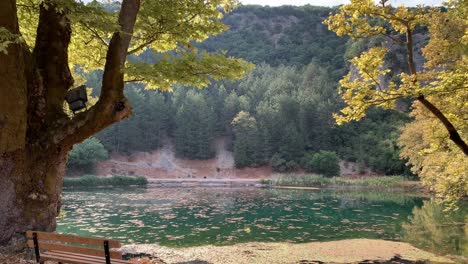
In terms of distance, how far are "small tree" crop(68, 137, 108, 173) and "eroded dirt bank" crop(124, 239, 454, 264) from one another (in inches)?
1571

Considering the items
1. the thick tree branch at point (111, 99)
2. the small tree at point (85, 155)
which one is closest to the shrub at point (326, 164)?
the small tree at point (85, 155)

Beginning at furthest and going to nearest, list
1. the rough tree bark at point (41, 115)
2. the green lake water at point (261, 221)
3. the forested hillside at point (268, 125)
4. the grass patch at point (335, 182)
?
the forested hillside at point (268, 125), the grass patch at point (335, 182), the green lake water at point (261, 221), the rough tree bark at point (41, 115)

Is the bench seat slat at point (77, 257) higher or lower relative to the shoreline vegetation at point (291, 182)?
higher

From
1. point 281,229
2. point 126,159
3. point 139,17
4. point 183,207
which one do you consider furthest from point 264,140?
point 139,17

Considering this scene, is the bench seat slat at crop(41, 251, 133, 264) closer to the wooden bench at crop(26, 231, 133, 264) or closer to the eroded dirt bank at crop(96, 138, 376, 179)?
the wooden bench at crop(26, 231, 133, 264)

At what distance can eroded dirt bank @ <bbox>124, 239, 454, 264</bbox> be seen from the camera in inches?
494

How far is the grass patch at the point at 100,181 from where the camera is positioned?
42562mm

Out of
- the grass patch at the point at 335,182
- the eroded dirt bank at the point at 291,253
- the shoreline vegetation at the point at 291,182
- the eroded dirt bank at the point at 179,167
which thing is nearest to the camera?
the eroded dirt bank at the point at 291,253

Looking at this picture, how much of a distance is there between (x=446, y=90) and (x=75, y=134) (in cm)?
732

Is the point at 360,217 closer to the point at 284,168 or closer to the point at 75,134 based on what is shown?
the point at 75,134

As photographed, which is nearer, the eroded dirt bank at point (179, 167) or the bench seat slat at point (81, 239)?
the bench seat slat at point (81, 239)

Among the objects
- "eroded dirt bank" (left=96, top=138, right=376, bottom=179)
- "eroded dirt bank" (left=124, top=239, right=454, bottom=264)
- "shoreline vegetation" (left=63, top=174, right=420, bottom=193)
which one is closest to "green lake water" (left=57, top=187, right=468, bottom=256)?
"eroded dirt bank" (left=124, top=239, right=454, bottom=264)

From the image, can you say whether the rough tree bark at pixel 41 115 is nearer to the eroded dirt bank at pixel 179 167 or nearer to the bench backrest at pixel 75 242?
the bench backrest at pixel 75 242

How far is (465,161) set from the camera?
43.1 ft
